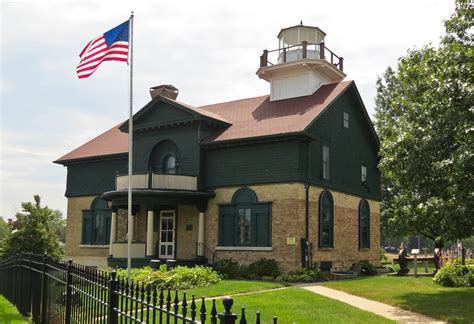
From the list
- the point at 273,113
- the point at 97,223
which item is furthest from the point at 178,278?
the point at 97,223

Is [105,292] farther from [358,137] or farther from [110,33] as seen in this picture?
[358,137]

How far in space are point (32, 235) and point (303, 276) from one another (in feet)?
58.0

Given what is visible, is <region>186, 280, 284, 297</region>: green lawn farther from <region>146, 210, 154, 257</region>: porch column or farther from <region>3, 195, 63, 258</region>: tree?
<region>3, 195, 63, 258</region>: tree

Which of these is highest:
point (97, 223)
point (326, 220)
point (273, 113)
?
point (273, 113)

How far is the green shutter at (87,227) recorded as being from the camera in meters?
33.9

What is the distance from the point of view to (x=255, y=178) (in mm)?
26109

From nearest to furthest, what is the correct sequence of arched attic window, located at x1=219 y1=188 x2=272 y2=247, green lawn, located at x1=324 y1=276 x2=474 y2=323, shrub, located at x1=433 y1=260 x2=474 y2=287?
green lawn, located at x1=324 y1=276 x2=474 y2=323
shrub, located at x1=433 y1=260 x2=474 y2=287
arched attic window, located at x1=219 y1=188 x2=272 y2=247

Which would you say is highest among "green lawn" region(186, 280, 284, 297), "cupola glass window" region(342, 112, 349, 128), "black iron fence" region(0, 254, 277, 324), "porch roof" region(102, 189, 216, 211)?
"cupola glass window" region(342, 112, 349, 128)

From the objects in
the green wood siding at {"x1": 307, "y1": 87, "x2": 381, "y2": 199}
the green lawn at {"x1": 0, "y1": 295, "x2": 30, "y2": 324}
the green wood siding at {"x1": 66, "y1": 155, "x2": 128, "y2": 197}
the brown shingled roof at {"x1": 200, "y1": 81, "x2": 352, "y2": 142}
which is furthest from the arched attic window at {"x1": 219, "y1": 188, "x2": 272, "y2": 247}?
the green lawn at {"x1": 0, "y1": 295, "x2": 30, "y2": 324}

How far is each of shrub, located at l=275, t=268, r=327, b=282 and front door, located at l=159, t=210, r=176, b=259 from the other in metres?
7.39

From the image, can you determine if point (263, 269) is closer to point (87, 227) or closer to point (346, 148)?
point (346, 148)

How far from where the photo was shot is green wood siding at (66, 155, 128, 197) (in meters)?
33.1

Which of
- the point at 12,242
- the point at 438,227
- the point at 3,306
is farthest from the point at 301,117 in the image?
the point at 12,242

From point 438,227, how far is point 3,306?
13.6 metres
